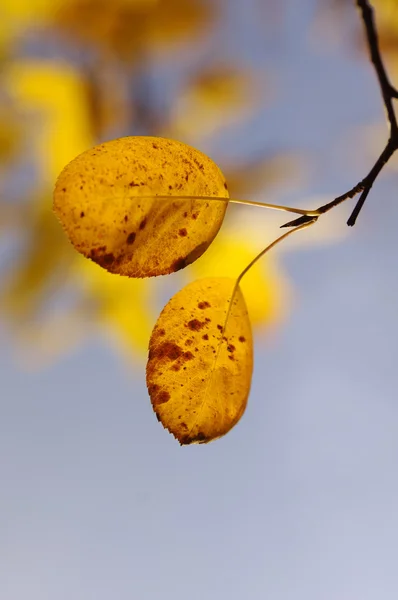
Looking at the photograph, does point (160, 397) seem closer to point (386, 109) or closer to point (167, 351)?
point (167, 351)

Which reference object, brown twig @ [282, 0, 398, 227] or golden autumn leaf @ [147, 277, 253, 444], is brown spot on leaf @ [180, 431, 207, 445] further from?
brown twig @ [282, 0, 398, 227]

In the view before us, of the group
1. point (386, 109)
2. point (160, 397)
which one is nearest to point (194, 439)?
point (160, 397)

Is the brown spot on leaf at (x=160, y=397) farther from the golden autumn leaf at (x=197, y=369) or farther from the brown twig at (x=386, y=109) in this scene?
the brown twig at (x=386, y=109)

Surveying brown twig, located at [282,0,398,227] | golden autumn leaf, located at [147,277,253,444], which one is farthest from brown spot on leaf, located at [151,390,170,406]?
brown twig, located at [282,0,398,227]

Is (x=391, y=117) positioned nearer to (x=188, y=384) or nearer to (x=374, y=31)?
(x=374, y=31)

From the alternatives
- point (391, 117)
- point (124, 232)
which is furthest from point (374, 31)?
point (124, 232)

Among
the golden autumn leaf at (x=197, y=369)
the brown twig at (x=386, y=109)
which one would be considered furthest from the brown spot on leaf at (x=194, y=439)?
the brown twig at (x=386, y=109)

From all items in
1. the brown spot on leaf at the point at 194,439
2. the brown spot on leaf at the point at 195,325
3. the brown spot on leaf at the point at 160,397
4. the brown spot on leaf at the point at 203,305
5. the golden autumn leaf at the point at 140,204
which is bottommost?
the brown spot on leaf at the point at 194,439
